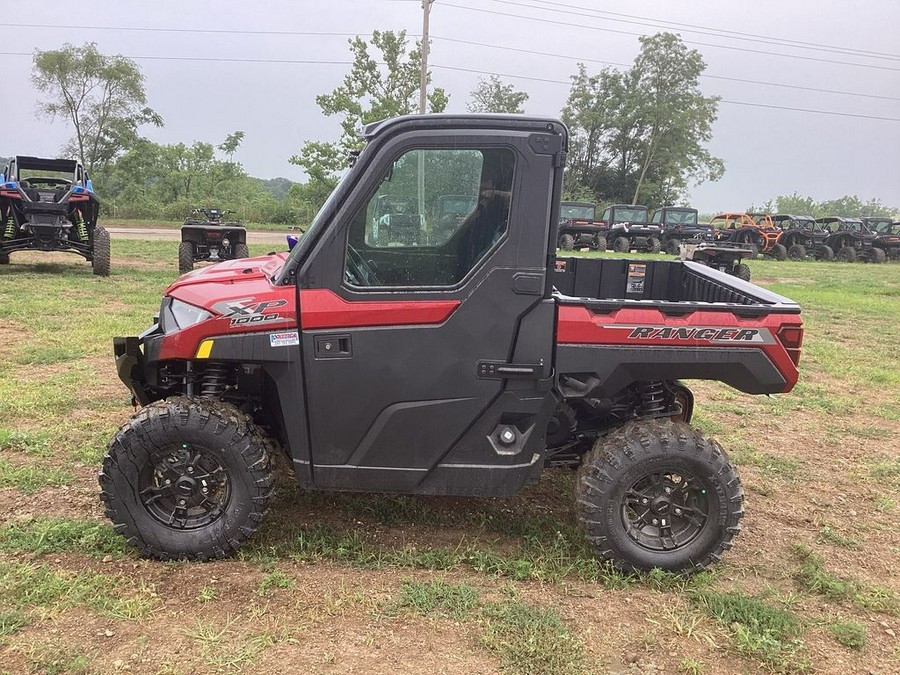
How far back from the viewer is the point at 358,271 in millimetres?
3004

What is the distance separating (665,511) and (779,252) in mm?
27917

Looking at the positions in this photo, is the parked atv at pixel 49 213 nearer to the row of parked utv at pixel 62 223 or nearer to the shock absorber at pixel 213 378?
the row of parked utv at pixel 62 223

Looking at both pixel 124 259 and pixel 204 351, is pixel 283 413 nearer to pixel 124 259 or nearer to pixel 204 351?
pixel 204 351

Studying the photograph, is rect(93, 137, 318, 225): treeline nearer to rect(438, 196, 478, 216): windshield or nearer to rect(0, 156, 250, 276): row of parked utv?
rect(0, 156, 250, 276): row of parked utv

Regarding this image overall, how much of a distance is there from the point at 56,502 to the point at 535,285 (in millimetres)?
2954

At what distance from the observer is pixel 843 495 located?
437cm

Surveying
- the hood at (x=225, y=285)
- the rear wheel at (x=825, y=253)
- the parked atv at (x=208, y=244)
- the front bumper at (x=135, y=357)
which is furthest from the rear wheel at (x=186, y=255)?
the rear wheel at (x=825, y=253)

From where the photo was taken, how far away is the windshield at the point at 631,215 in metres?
29.1

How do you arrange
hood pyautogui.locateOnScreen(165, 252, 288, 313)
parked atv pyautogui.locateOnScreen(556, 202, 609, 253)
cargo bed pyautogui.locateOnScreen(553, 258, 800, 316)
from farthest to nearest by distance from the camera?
parked atv pyautogui.locateOnScreen(556, 202, 609, 253) → cargo bed pyautogui.locateOnScreen(553, 258, 800, 316) → hood pyautogui.locateOnScreen(165, 252, 288, 313)

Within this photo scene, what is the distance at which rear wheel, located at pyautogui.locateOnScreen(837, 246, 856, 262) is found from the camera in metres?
28.0

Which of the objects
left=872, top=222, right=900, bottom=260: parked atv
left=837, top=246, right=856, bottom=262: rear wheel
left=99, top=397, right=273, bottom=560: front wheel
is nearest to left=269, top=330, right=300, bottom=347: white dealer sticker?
left=99, top=397, right=273, bottom=560: front wheel

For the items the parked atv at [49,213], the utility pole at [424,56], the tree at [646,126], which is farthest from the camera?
the tree at [646,126]

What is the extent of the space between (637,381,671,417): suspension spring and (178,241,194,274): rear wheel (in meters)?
11.7

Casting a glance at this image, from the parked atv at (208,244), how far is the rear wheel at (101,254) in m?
1.40
